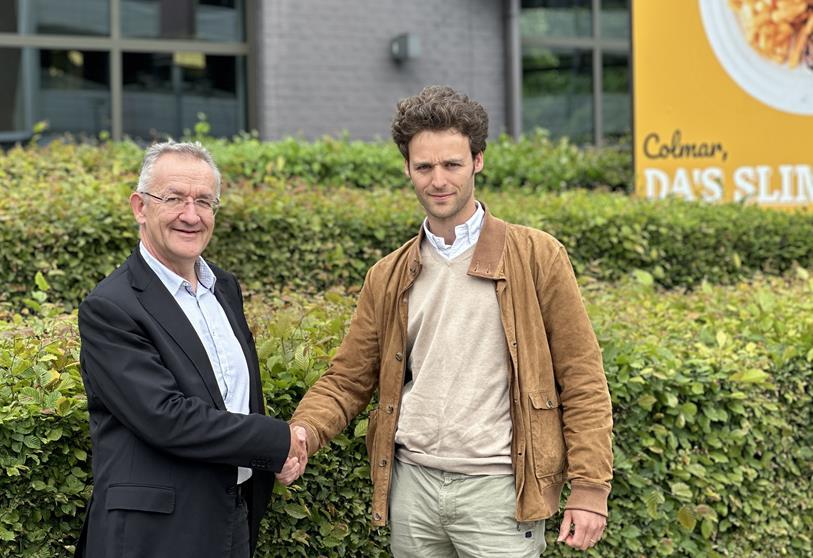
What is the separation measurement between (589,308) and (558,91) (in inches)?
306

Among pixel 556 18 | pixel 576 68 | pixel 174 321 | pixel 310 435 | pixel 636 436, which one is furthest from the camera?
pixel 576 68

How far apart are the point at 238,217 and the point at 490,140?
17.0ft

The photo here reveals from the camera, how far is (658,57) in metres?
8.83

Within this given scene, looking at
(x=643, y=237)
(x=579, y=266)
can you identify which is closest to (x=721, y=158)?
(x=643, y=237)

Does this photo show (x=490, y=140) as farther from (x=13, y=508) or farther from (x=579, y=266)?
(x=13, y=508)

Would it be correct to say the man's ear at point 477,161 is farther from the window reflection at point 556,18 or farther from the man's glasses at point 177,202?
the window reflection at point 556,18

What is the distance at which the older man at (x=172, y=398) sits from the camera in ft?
8.56

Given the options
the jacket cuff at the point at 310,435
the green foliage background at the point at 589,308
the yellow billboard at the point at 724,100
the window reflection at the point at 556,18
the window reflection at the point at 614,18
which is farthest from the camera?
the window reflection at the point at 614,18

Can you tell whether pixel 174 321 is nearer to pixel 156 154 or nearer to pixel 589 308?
pixel 156 154

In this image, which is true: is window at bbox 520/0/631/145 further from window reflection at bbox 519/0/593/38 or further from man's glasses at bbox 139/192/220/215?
man's glasses at bbox 139/192/220/215

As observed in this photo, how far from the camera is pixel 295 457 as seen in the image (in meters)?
3.01

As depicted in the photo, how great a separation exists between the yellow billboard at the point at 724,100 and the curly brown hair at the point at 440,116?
606cm

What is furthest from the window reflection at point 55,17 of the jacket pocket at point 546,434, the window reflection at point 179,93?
the jacket pocket at point 546,434

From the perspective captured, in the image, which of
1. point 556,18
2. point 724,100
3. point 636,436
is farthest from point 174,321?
point 556,18
